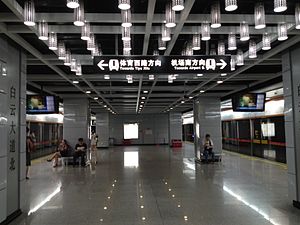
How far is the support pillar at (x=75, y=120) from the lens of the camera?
45.6 feet

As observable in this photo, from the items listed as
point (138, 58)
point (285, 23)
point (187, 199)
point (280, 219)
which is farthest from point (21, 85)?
point (280, 219)

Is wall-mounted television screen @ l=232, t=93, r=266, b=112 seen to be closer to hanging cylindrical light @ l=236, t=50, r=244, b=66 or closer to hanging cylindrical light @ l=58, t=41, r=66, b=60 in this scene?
hanging cylindrical light @ l=236, t=50, r=244, b=66

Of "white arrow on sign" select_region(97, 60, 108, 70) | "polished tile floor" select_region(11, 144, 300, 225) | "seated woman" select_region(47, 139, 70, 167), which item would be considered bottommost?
"polished tile floor" select_region(11, 144, 300, 225)

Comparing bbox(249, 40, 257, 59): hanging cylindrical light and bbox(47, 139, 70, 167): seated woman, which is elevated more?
bbox(249, 40, 257, 59): hanging cylindrical light

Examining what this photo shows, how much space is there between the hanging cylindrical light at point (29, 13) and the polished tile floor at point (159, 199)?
326 centimetres

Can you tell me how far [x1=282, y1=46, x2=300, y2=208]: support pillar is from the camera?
231 inches

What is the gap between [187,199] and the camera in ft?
21.8

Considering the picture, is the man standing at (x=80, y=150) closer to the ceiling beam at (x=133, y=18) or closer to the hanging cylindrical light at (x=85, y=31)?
the hanging cylindrical light at (x=85, y=31)

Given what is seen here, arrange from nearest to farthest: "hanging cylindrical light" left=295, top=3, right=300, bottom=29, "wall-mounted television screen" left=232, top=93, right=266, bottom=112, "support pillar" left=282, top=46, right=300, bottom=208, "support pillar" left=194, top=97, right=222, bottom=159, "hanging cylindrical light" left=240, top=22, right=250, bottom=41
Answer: "hanging cylindrical light" left=295, top=3, right=300, bottom=29 < "hanging cylindrical light" left=240, top=22, right=250, bottom=41 < "support pillar" left=282, top=46, right=300, bottom=208 < "wall-mounted television screen" left=232, top=93, right=266, bottom=112 < "support pillar" left=194, top=97, right=222, bottom=159

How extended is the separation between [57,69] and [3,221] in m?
4.07

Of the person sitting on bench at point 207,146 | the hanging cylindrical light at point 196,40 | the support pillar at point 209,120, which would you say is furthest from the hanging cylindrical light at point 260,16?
the support pillar at point 209,120

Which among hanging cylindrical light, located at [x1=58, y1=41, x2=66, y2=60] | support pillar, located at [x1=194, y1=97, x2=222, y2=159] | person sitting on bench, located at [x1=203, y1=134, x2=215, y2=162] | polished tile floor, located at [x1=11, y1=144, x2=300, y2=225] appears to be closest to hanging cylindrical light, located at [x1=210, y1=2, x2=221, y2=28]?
hanging cylindrical light, located at [x1=58, y1=41, x2=66, y2=60]

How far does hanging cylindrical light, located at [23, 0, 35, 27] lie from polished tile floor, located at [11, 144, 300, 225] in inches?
128

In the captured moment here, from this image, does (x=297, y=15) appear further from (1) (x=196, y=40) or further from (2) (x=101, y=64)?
(2) (x=101, y=64)
